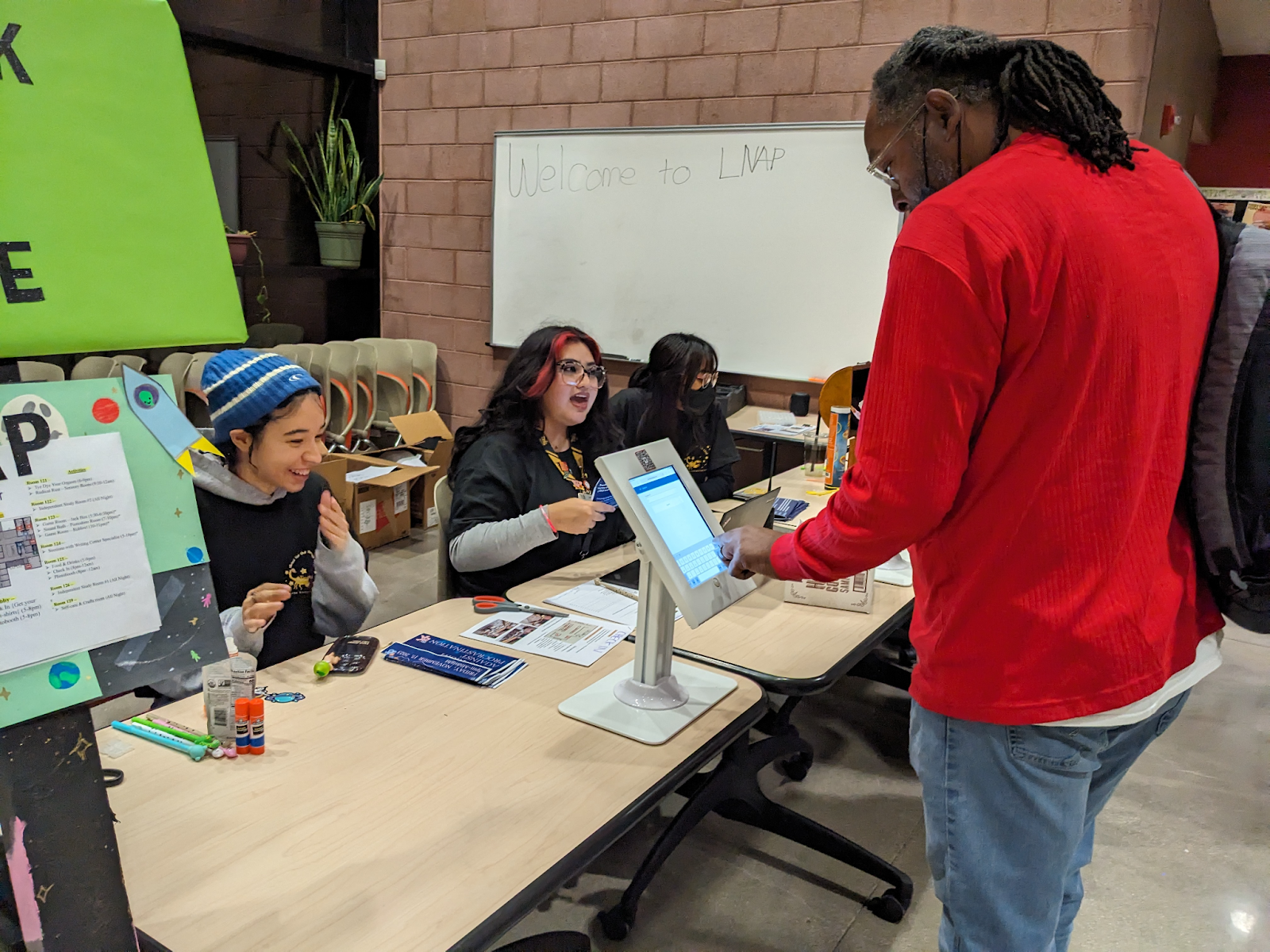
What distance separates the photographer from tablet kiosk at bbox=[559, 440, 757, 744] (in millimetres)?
1293

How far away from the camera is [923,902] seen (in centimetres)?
208

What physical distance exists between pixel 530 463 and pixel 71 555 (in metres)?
1.48

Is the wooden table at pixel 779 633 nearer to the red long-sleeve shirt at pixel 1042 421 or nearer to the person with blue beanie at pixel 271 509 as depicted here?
the person with blue beanie at pixel 271 509

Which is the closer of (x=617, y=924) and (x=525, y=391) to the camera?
(x=617, y=924)

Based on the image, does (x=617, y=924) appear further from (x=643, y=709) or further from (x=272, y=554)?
(x=272, y=554)

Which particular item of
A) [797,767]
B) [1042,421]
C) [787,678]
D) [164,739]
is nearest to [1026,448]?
[1042,421]

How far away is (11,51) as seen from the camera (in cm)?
68

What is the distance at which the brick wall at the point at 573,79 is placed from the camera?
3756 mm

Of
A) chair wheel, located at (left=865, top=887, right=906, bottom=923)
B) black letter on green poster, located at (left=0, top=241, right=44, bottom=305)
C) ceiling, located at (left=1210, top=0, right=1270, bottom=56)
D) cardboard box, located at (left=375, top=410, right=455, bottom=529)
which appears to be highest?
ceiling, located at (left=1210, top=0, right=1270, bottom=56)

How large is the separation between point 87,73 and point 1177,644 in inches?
48.7

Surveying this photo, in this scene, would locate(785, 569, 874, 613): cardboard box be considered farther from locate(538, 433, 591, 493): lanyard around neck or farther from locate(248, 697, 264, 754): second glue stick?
locate(248, 697, 264, 754): second glue stick

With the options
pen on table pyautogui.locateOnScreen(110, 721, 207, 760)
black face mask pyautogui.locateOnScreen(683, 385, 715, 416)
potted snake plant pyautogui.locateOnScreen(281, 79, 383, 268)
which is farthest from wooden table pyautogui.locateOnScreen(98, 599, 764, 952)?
potted snake plant pyautogui.locateOnScreen(281, 79, 383, 268)

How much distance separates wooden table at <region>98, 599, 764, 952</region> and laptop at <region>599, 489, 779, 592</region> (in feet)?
1.02

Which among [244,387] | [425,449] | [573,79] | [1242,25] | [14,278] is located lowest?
[425,449]
